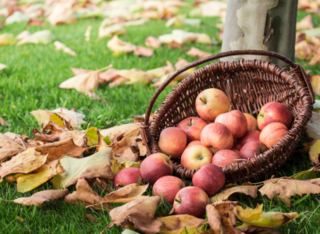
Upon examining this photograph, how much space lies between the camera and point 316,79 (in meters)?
2.39

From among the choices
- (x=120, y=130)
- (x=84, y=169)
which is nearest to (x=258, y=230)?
(x=84, y=169)

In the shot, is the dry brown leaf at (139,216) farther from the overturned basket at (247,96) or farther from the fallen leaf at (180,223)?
the overturned basket at (247,96)

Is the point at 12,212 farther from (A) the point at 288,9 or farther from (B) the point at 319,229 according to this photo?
(A) the point at 288,9

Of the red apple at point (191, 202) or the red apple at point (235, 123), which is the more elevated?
the red apple at point (235, 123)

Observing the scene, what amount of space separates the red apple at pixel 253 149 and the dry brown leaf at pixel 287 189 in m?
0.17

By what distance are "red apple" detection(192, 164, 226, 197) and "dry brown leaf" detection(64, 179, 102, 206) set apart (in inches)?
16.4

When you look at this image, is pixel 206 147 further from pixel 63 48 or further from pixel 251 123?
pixel 63 48

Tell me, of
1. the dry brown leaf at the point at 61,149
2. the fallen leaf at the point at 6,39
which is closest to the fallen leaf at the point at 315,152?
the dry brown leaf at the point at 61,149

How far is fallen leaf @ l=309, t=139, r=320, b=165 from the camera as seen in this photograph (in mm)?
1539

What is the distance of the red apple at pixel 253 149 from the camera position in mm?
1494

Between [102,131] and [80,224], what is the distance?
2.66 feet

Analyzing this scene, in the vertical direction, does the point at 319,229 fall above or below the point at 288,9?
below

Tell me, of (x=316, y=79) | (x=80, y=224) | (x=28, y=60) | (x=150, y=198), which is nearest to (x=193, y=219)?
(x=150, y=198)

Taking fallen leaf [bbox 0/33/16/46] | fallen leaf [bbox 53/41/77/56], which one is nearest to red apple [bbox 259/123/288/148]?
fallen leaf [bbox 53/41/77/56]
